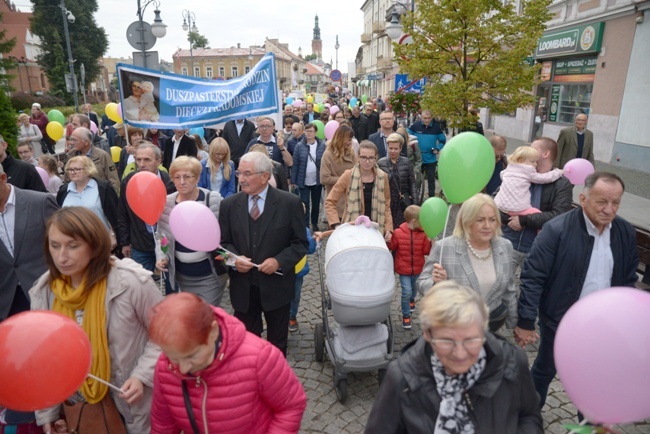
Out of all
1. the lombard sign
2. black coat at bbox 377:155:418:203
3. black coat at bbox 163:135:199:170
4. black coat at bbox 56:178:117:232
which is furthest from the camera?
the lombard sign

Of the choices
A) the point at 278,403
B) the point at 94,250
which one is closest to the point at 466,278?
the point at 278,403

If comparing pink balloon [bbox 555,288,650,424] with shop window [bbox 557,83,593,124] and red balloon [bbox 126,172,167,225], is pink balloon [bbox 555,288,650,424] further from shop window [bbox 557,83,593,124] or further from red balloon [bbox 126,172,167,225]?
shop window [bbox 557,83,593,124]

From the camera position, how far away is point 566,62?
16656mm

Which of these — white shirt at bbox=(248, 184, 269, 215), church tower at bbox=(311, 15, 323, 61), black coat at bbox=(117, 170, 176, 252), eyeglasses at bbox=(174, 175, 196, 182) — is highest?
church tower at bbox=(311, 15, 323, 61)

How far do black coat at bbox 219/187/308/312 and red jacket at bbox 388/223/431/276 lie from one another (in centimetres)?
150

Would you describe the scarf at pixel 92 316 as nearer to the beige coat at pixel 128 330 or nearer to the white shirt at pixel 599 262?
the beige coat at pixel 128 330

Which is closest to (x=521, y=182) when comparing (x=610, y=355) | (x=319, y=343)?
(x=319, y=343)

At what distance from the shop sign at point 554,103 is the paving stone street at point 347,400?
51.0 feet

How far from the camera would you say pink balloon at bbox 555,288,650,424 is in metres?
1.65

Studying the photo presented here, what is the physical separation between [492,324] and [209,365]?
87.5 inches

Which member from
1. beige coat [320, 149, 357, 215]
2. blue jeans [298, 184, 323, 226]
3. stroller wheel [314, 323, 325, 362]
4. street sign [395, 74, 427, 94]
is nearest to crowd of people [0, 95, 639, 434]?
beige coat [320, 149, 357, 215]

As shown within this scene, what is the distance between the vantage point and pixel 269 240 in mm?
3529

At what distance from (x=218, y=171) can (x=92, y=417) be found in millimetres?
3871

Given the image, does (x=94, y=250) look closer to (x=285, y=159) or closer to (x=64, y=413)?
(x=64, y=413)
